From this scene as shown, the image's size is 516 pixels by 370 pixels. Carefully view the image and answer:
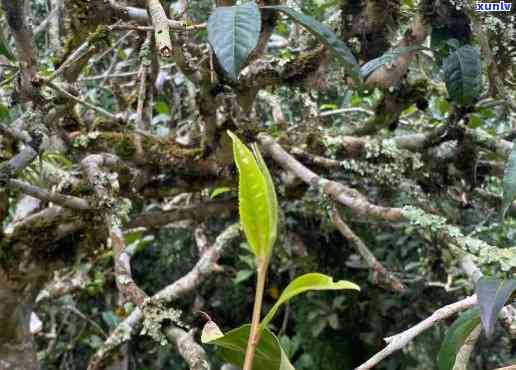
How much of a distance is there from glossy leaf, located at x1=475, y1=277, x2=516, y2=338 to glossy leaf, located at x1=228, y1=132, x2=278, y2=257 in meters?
0.23

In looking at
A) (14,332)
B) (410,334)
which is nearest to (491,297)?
(410,334)

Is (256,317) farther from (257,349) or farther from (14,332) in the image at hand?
(14,332)

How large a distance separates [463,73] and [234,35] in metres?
0.40

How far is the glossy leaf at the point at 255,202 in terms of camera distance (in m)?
0.47

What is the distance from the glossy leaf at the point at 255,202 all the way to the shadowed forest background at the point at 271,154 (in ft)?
0.41

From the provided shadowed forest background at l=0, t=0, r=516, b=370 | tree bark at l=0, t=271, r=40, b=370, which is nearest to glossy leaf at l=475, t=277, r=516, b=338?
shadowed forest background at l=0, t=0, r=516, b=370

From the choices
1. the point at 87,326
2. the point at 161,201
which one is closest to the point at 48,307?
the point at 87,326

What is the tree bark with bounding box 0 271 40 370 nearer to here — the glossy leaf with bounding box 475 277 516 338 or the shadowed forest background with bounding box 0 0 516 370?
the shadowed forest background with bounding box 0 0 516 370

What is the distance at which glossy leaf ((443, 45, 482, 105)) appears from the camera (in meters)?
0.94

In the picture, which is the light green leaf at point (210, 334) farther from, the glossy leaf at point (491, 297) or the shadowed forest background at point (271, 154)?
the glossy leaf at point (491, 297)

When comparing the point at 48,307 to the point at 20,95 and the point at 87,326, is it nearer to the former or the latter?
the point at 87,326

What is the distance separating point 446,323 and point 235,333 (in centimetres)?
127

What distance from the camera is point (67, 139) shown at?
1.27 metres

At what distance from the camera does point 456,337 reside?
698 millimetres
